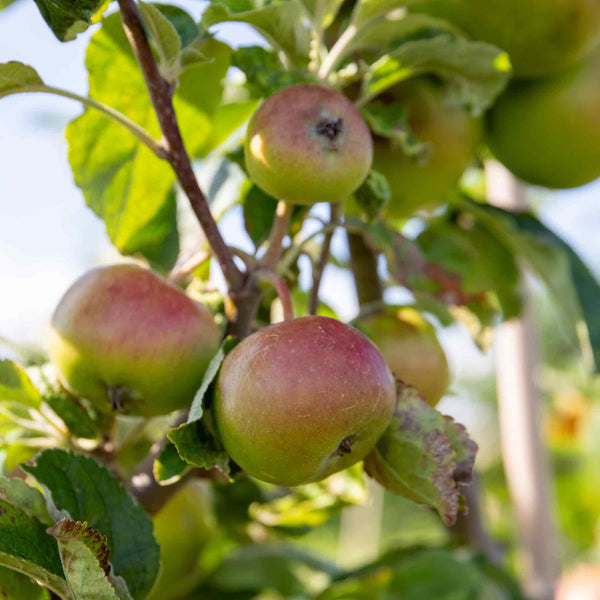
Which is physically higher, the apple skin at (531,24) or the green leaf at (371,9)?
the green leaf at (371,9)

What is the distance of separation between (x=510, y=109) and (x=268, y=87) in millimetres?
439

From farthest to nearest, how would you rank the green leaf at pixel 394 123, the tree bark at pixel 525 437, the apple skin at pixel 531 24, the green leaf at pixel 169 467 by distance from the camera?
1. the tree bark at pixel 525 437
2. the apple skin at pixel 531 24
3. the green leaf at pixel 394 123
4. the green leaf at pixel 169 467

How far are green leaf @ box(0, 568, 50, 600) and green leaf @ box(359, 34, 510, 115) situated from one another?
0.58 meters

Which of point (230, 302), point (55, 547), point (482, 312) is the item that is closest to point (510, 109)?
point (482, 312)

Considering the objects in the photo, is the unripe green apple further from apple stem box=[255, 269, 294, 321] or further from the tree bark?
the tree bark

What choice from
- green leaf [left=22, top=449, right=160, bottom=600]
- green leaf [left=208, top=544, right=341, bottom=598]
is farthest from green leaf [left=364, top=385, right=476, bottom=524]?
green leaf [left=208, top=544, right=341, bottom=598]

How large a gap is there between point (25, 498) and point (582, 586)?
164cm

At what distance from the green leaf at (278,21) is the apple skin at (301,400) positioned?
32cm

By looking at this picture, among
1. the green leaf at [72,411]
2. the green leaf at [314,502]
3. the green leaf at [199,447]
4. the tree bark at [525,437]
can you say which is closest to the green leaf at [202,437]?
the green leaf at [199,447]

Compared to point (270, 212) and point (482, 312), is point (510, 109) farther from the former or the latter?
point (270, 212)

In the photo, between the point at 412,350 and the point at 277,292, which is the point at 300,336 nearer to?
the point at 277,292

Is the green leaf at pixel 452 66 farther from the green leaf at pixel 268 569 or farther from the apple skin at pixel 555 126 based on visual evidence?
the green leaf at pixel 268 569

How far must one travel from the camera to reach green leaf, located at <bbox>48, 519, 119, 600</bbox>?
528 millimetres

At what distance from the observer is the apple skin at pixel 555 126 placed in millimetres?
1032
